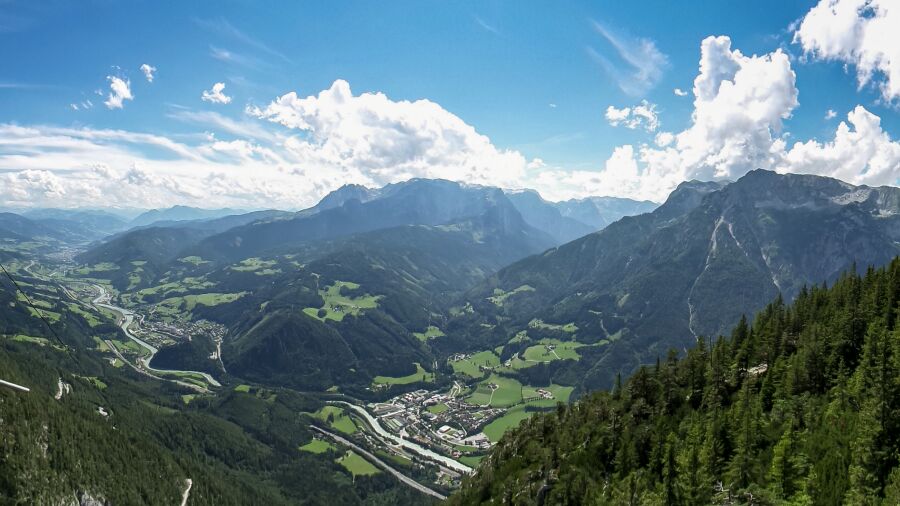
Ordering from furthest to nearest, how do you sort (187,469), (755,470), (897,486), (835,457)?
(187,469) → (755,470) → (835,457) → (897,486)

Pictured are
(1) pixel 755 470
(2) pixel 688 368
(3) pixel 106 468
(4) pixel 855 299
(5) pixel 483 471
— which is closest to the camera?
(1) pixel 755 470

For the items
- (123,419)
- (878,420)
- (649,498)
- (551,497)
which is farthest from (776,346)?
(123,419)

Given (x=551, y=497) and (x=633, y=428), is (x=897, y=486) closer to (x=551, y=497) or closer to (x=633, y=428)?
(x=633, y=428)

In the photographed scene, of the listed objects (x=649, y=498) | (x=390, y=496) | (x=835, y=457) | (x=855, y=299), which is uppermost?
(x=855, y=299)

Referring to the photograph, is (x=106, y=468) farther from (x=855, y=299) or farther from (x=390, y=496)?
(x=855, y=299)

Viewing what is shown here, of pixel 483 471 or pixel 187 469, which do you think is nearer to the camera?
pixel 483 471

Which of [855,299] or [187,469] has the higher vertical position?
[855,299]
